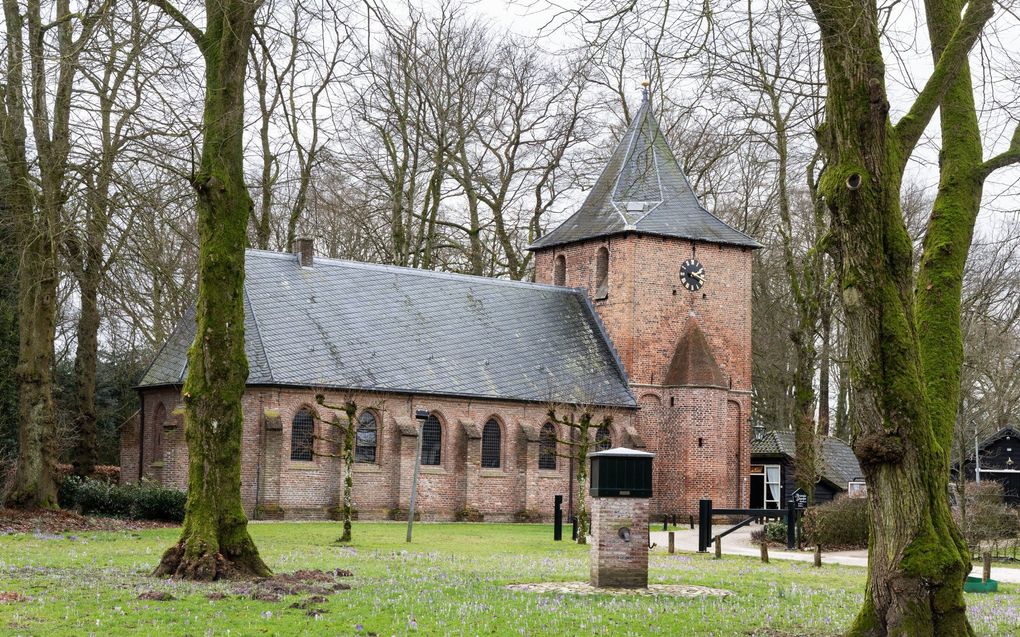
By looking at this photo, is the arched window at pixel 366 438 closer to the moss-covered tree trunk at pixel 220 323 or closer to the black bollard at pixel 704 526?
the black bollard at pixel 704 526

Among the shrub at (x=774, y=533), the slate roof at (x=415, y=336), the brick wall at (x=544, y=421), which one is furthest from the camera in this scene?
the slate roof at (x=415, y=336)

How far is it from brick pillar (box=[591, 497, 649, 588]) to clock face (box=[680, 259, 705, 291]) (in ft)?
83.7

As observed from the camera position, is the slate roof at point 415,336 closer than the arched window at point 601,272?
Yes

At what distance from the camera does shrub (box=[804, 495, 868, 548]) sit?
2611 cm

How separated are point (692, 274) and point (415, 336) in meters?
10.1

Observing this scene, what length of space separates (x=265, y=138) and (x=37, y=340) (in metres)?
16.2

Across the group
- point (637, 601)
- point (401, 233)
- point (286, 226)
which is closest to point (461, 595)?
point (637, 601)

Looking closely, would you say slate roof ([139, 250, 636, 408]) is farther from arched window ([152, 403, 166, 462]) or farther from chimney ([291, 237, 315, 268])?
arched window ([152, 403, 166, 462])

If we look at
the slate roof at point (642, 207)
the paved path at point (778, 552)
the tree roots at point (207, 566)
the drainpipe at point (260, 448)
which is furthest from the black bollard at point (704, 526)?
the slate roof at point (642, 207)

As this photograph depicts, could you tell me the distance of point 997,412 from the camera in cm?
4016

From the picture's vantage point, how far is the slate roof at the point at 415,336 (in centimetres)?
3281

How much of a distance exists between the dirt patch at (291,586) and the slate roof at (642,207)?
84.0ft

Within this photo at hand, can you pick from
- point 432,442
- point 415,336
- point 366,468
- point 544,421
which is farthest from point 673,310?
point 366,468

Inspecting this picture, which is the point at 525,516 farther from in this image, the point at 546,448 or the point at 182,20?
the point at 182,20
